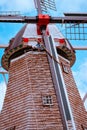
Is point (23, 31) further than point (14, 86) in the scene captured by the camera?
Yes

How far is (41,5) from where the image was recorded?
16.8m

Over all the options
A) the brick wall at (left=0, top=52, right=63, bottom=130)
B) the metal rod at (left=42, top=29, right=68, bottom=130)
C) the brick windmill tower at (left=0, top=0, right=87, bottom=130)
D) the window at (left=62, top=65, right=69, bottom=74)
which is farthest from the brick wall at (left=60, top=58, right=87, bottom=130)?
the brick wall at (left=0, top=52, right=63, bottom=130)

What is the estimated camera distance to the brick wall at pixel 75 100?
1285 cm

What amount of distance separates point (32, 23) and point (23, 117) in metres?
4.27

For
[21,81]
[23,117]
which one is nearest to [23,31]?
[21,81]

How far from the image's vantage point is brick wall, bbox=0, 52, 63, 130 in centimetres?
1211

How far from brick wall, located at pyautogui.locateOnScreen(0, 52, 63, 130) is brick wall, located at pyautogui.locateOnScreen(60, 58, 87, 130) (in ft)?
2.41

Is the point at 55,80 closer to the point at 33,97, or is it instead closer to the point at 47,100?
the point at 47,100

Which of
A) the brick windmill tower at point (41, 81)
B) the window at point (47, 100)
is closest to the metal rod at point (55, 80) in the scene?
the brick windmill tower at point (41, 81)

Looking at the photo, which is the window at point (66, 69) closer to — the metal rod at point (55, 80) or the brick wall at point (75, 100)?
the brick wall at point (75, 100)

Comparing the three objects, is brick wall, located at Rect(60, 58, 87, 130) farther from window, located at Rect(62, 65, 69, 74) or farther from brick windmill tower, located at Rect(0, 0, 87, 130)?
window, located at Rect(62, 65, 69, 74)

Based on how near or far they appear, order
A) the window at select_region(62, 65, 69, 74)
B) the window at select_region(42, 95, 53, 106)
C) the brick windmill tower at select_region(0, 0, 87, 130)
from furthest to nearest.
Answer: the window at select_region(62, 65, 69, 74)
the window at select_region(42, 95, 53, 106)
the brick windmill tower at select_region(0, 0, 87, 130)

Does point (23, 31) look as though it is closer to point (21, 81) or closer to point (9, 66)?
point (9, 66)

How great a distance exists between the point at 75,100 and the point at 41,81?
145 centimetres
